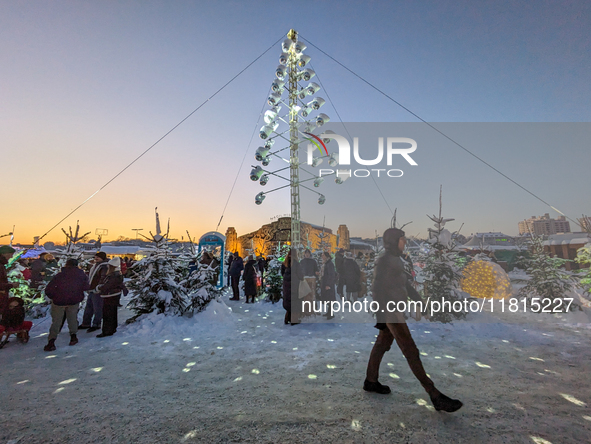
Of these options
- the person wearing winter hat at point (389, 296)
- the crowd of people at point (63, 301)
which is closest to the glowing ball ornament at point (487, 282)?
the person wearing winter hat at point (389, 296)

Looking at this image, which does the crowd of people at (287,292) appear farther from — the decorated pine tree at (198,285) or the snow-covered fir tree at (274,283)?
the decorated pine tree at (198,285)

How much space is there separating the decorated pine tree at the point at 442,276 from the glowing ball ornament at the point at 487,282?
2.83 metres

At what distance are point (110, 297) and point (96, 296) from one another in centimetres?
99

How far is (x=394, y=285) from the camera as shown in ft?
10.9

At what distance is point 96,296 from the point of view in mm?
6852

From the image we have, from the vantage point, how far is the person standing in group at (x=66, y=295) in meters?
5.46

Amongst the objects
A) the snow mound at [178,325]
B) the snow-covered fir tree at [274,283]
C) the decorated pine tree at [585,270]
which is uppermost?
the decorated pine tree at [585,270]

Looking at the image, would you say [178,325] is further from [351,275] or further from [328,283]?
[351,275]

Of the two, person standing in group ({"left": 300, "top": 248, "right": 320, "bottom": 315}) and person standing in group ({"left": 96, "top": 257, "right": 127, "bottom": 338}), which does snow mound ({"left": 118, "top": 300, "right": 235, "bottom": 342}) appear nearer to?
person standing in group ({"left": 96, "top": 257, "right": 127, "bottom": 338})

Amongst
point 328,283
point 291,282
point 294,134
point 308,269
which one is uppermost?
point 294,134

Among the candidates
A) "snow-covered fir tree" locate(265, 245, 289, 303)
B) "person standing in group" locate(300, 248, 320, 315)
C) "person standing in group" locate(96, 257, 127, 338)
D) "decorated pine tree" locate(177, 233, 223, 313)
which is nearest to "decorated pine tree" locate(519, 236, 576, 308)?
"person standing in group" locate(300, 248, 320, 315)

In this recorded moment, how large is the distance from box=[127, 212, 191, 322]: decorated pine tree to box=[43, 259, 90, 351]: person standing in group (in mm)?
1394

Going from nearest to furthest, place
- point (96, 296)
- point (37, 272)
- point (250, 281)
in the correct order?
1. point (96, 296)
2. point (37, 272)
3. point (250, 281)

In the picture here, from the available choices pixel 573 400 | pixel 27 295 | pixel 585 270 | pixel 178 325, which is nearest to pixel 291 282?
pixel 178 325
